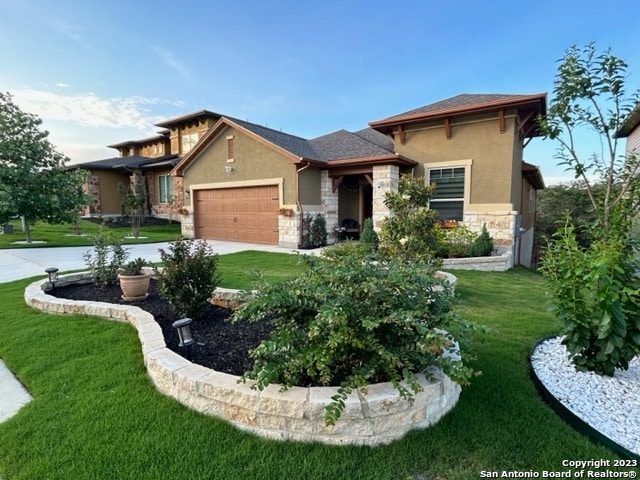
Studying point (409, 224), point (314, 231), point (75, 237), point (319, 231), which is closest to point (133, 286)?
point (409, 224)

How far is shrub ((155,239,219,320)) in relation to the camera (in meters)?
3.84

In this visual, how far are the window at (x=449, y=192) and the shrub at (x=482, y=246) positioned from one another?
1490 millimetres

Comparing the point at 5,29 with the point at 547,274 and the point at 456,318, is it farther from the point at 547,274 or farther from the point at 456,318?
the point at 547,274

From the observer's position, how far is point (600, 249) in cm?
266

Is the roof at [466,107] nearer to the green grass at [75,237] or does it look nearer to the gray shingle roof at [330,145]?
the gray shingle roof at [330,145]

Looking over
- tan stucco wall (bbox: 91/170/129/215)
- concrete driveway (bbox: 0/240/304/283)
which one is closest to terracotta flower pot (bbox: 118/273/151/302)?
concrete driveway (bbox: 0/240/304/283)

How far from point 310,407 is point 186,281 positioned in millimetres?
2478

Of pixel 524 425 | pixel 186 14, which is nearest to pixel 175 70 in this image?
pixel 186 14

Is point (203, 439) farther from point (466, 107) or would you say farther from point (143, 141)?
point (143, 141)

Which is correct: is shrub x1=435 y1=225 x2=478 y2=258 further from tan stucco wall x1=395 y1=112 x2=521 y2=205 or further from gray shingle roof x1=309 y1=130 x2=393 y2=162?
gray shingle roof x1=309 y1=130 x2=393 y2=162

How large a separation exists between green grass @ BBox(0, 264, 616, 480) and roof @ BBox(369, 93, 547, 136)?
799 cm

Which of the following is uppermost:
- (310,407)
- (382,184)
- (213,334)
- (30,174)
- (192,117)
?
(192,117)

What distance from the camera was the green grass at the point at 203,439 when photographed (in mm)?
1825

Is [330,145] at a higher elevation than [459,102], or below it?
below
